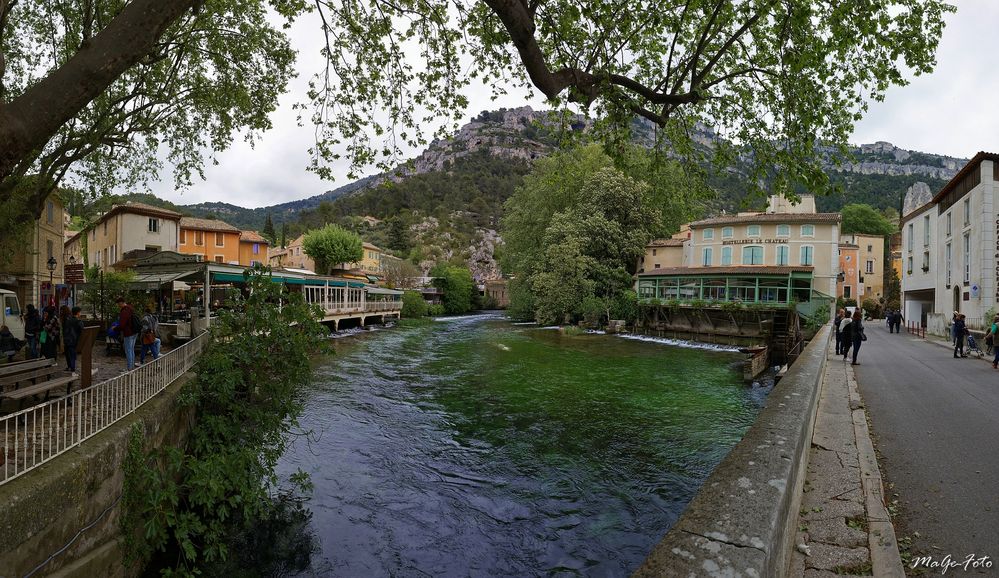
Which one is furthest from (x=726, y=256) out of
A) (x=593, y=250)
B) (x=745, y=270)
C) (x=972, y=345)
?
(x=972, y=345)

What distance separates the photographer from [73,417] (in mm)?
5430

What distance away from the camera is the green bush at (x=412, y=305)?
53.4 meters

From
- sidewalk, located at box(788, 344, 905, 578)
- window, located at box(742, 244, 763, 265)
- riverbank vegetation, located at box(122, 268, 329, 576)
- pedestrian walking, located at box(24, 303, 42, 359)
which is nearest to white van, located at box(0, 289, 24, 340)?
pedestrian walking, located at box(24, 303, 42, 359)

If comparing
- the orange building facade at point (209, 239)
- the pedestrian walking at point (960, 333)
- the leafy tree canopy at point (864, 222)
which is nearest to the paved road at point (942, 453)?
the pedestrian walking at point (960, 333)

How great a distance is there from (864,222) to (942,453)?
8889 cm

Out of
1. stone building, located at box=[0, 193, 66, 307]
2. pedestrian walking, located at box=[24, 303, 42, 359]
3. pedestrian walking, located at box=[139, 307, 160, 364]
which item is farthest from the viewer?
stone building, located at box=[0, 193, 66, 307]

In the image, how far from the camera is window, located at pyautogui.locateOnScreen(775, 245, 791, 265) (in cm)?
3805

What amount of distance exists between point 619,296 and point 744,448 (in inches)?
1505

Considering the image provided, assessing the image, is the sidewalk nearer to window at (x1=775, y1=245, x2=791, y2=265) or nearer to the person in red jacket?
the person in red jacket

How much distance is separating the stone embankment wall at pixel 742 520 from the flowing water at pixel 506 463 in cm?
396

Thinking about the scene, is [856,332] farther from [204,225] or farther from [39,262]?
[204,225]

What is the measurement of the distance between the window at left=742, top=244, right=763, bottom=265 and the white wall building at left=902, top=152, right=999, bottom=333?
915cm

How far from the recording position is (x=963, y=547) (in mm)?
3287

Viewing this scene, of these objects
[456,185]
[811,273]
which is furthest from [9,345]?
[456,185]
